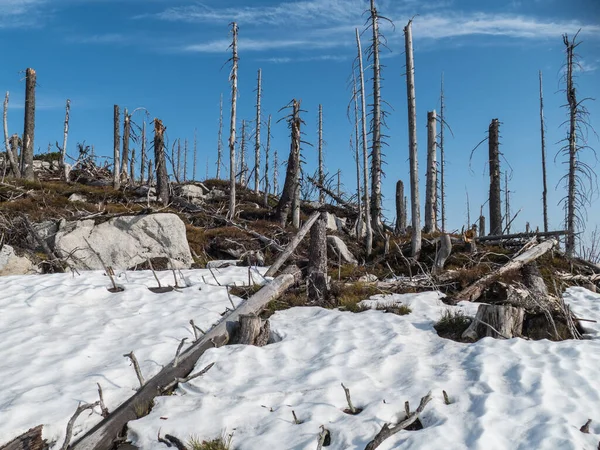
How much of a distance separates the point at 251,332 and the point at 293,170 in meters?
12.3

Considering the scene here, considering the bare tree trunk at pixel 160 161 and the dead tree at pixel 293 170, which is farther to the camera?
the bare tree trunk at pixel 160 161

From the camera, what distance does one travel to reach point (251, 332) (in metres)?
6.38

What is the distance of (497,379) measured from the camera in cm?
486

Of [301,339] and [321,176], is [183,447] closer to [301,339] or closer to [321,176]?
[301,339]

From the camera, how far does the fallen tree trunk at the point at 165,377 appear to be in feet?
13.3

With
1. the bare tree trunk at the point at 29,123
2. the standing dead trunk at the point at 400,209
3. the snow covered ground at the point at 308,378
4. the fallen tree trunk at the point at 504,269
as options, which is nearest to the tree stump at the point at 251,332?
the snow covered ground at the point at 308,378

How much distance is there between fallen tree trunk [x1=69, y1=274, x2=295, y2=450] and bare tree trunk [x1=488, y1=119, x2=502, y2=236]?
12.4m

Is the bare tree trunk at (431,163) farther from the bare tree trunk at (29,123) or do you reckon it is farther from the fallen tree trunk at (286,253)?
the bare tree trunk at (29,123)

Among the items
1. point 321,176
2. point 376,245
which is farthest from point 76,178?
point 376,245

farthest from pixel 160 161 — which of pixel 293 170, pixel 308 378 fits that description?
pixel 308 378

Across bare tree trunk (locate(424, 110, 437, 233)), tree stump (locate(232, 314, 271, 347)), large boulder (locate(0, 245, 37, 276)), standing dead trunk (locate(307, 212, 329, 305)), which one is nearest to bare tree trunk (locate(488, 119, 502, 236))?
bare tree trunk (locate(424, 110, 437, 233))

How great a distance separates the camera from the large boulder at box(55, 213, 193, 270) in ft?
37.9

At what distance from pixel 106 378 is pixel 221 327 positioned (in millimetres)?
1756

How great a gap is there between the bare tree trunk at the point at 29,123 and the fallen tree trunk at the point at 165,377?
63.6 feet
